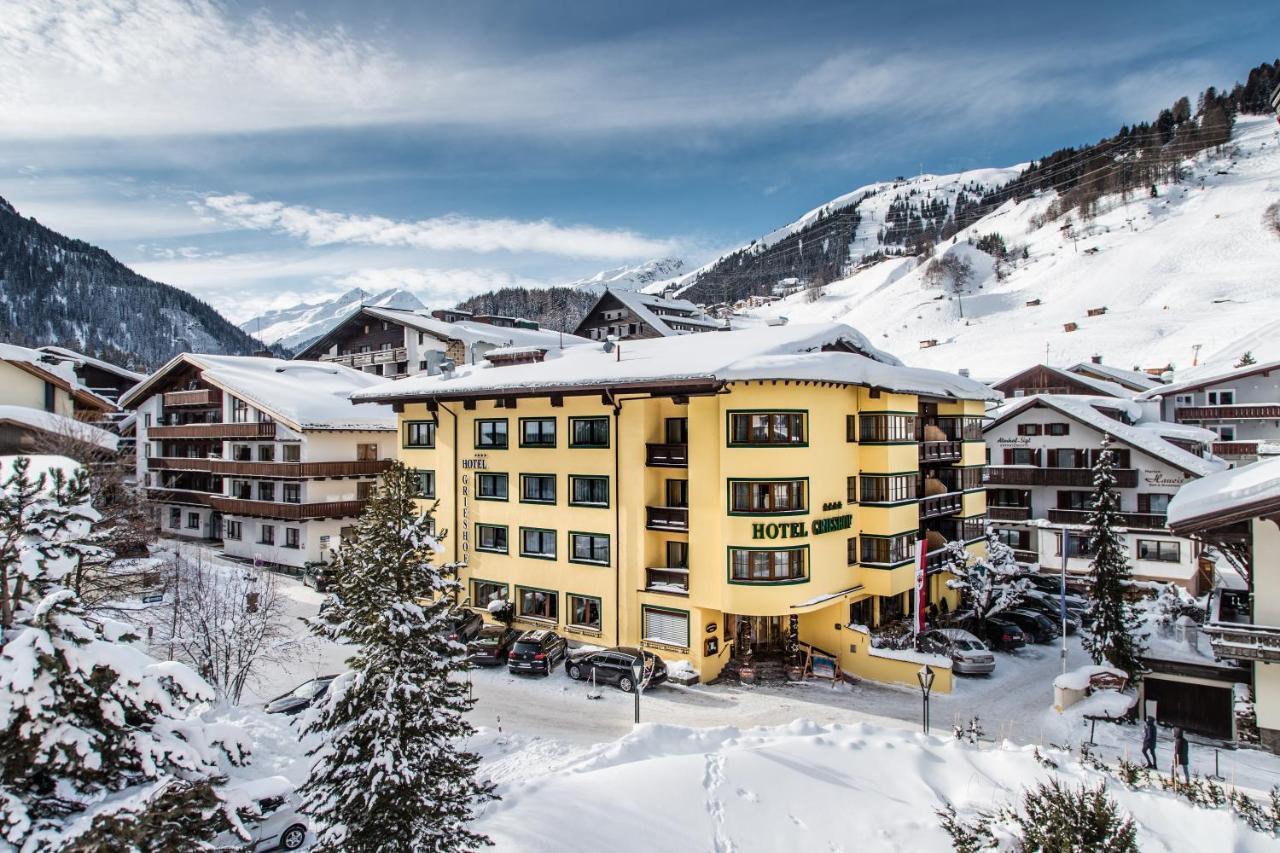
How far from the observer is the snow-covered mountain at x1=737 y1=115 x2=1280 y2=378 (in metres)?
89.7

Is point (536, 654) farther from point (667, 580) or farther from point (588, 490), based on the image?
point (588, 490)

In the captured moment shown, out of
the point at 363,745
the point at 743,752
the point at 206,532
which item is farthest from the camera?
the point at 206,532

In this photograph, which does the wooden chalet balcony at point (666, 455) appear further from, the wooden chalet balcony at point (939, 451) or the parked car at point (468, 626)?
the wooden chalet balcony at point (939, 451)

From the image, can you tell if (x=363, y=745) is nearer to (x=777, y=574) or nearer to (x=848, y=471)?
(x=777, y=574)

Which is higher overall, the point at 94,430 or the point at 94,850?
the point at 94,430

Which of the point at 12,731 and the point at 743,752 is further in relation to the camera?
the point at 743,752

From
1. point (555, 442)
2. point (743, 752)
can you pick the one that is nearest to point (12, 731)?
point (743, 752)

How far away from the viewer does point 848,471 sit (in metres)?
31.1

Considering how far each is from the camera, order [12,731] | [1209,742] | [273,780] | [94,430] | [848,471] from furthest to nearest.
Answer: [94,430]
[848,471]
[1209,742]
[273,780]
[12,731]

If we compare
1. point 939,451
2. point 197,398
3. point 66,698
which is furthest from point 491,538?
point 197,398

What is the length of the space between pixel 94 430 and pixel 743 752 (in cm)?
4226

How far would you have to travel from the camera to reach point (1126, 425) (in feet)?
153

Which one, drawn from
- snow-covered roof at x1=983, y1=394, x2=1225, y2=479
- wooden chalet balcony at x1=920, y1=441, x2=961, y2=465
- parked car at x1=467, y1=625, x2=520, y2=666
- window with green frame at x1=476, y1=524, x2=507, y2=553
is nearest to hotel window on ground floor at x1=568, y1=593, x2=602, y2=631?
parked car at x1=467, y1=625, x2=520, y2=666

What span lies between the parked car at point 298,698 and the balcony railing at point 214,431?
2425cm
